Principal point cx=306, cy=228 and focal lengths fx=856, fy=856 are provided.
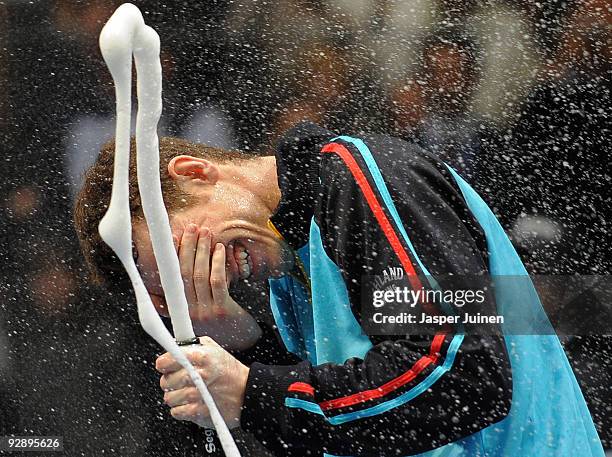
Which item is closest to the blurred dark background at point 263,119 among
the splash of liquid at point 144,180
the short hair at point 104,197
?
the short hair at point 104,197

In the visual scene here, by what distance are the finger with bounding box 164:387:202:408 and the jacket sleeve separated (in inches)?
2.0

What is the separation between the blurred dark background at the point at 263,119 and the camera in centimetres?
84

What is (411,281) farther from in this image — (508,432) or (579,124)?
(579,124)

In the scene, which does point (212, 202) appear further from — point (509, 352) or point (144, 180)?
point (509, 352)

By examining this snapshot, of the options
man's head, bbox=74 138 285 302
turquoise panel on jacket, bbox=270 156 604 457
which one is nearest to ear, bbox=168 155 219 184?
man's head, bbox=74 138 285 302

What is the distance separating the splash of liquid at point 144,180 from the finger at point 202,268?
0.14 feet

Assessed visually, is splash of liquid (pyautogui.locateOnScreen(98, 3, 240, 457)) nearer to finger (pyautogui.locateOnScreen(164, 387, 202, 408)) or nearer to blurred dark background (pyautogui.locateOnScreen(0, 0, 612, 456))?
finger (pyautogui.locateOnScreen(164, 387, 202, 408))

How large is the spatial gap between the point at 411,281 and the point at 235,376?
0.58ft

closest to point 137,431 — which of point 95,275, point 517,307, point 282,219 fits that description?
point 95,275

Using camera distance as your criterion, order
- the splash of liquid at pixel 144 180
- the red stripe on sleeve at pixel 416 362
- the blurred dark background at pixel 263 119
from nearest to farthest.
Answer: the splash of liquid at pixel 144 180, the red stripe on sleeve at pixel 416 362, the blurred dark background at pixel 263 119

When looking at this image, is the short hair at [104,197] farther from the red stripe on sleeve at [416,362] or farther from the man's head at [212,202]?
the red stripe on sleeve at [416,362]

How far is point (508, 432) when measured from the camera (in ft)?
2.39

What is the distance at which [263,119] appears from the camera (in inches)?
34.5

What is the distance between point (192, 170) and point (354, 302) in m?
0.19
